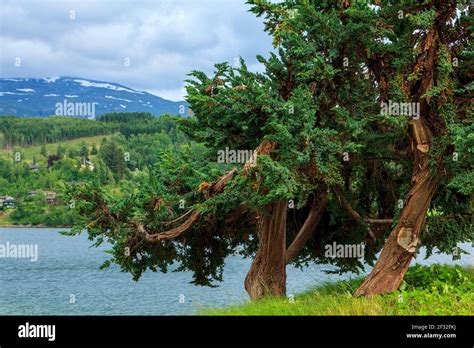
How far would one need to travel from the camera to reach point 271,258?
1731 centimetres

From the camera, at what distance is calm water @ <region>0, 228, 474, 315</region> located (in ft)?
120

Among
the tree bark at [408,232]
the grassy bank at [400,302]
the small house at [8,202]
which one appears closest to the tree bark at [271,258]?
the grassy bank at [400,302]

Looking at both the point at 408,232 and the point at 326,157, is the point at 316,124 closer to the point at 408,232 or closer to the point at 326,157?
the point at 326,157

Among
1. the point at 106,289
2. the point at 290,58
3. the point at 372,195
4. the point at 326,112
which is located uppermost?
the point at 290,58

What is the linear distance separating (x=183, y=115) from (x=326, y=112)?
184 inches

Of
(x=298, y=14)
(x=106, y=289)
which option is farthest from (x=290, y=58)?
(x=106, y=289)

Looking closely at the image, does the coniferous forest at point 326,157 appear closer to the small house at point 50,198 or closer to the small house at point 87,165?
the small house at point 50,198

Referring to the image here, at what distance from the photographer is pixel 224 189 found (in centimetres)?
1510

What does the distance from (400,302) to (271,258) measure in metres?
4.35

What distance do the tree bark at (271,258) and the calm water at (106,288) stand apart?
7203mm

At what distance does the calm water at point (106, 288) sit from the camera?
120 ft

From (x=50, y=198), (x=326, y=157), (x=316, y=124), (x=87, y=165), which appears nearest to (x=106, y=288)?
(x=316, y=124)

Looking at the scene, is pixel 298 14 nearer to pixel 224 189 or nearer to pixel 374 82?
pixel 374 82

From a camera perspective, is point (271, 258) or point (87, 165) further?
point (87, 165)
